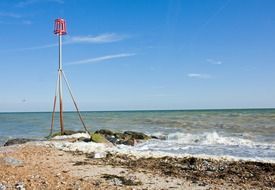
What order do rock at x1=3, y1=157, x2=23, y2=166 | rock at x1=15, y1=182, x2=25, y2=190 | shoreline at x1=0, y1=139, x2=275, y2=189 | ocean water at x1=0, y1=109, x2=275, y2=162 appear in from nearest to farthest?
rock at x1=15, y1=182, x2=25, y2=190, shoreline at x1=0, y1=139, x2=275, y2=189, rock at x1=3, y1=157, x2=23, y2=166, ocean water at x1=0, y1=109, x2=275, y2=162

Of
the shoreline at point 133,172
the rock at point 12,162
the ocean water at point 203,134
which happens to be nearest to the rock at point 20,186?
the shoreline at point 133,172

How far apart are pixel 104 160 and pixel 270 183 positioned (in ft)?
17.7

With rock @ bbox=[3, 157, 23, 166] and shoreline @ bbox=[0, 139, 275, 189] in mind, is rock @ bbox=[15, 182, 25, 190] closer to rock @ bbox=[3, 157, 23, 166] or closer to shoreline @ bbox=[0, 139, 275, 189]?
shoreline @ bbox=[0, 139, 275, 189]

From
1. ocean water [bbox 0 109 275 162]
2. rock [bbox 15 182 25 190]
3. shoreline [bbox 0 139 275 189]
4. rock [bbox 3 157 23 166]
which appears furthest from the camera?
ocean water [bbox 0 109 275 162]

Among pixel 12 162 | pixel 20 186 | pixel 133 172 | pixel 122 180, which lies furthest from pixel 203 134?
pixel 20 186

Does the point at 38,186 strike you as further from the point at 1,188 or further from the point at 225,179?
the point at 225,179

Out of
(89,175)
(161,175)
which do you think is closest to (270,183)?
(161,175)

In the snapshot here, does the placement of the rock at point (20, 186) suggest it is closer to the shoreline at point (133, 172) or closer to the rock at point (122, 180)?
the shoreline at point (133, 172)

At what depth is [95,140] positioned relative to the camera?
1855 centimetres

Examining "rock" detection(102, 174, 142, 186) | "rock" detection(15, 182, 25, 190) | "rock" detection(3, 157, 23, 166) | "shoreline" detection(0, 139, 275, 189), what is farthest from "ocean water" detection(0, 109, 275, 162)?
"rock" detection(15, 182, 25, 190)

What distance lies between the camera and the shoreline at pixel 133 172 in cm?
876

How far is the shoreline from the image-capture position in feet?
28.7

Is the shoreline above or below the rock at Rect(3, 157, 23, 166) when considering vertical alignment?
below

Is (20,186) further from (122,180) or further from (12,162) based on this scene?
(12,162)
